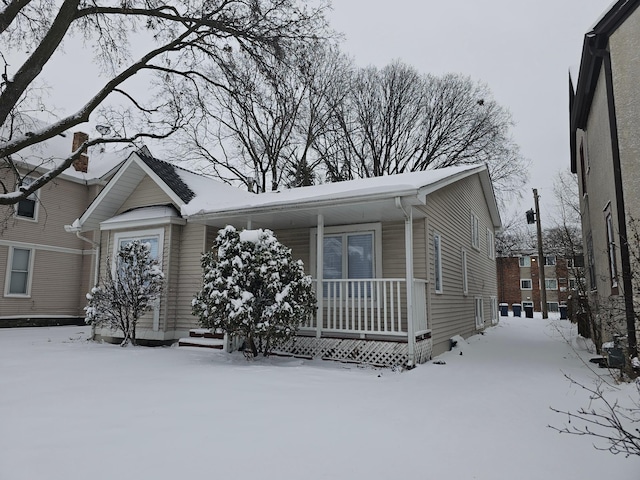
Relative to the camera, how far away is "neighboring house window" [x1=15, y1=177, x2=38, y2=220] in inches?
627

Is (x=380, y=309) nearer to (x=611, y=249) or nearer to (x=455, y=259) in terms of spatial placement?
(x=455, y=259)

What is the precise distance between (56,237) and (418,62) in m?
20.6

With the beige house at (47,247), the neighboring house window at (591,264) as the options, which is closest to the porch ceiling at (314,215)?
the neighboring house window at (591,264)

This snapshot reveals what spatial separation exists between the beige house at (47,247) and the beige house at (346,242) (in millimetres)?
4414

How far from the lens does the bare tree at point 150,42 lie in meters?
9.59

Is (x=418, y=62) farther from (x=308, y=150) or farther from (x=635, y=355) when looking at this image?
(x=635, y=355)

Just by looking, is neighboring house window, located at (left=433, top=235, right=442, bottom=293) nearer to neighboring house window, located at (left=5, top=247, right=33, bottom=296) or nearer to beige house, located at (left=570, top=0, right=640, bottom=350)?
beige house, located at (left=570, top=0, right=640, bottom=350)

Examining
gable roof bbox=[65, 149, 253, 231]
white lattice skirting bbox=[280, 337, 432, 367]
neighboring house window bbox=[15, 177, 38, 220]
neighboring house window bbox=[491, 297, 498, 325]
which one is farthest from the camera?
neighboring house window bbox=[491, 297, 498, 325]

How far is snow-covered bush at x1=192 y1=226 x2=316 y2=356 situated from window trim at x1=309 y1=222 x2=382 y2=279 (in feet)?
6.31

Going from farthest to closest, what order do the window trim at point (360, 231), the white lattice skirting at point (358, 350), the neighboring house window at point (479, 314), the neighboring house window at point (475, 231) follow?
the neighboring house window at point (479, 314), the neighboring house window at point (475, 231), the window trim at point (360, 231), the white lattice skirting at point (358, 350)

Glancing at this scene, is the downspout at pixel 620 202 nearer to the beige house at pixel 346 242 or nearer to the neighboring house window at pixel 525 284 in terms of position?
the beige house at pixel 346 242

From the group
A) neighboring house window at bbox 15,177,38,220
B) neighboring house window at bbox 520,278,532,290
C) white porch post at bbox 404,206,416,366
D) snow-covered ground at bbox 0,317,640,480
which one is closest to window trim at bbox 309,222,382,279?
white porch post at bbox 404,206,416,366

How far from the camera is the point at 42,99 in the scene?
10.2 meters

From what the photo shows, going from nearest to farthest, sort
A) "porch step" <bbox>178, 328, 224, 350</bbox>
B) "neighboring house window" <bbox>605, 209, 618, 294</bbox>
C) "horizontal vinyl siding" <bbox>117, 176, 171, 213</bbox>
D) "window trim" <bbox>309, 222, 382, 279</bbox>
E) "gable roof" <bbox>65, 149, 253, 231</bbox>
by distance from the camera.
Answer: "neighboring house window" <bbox>605, 209, 618, 294</bbox> → "window trim" <bbox>309, 222, 382, 279</bbox> → "porch step" <bbox>178, 328, 224, 350</bbox> → "gable roof" <bbox>65, 149, 253, 231</bbox> → "horizontal vinyl siding" <bbox>117, 176, 171, 213</bbox>
